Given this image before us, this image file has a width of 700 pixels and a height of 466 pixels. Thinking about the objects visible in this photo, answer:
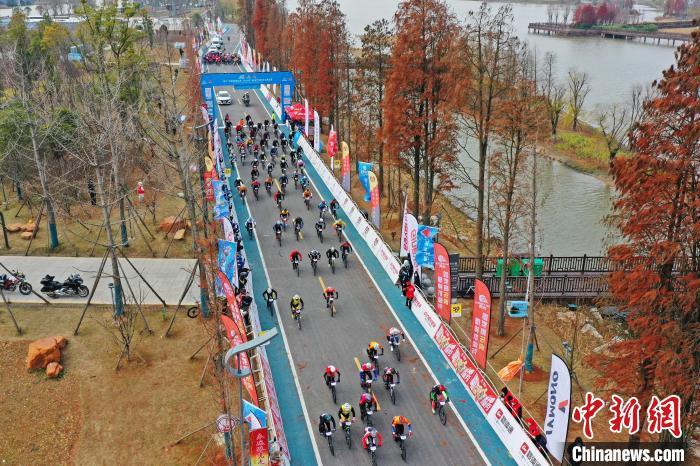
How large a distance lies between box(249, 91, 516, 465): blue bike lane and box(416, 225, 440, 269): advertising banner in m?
1.76

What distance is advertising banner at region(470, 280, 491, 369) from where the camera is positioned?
18.9 meters

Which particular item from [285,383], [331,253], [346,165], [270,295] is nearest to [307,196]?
[346,165]

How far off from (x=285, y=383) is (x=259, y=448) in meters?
4.88

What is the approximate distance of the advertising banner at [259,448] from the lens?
14747mm

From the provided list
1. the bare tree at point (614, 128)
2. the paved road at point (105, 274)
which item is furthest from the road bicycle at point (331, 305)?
the bare tree at point (614, 128)

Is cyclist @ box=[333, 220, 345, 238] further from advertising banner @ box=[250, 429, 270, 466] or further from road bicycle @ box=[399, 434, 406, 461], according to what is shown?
advertising banner @ box=[250, 429, 270, 466]

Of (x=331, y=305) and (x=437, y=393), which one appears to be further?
(x=331, y=305)

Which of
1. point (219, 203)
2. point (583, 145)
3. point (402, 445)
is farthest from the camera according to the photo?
point (583, 145)

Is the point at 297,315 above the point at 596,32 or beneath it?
beneath

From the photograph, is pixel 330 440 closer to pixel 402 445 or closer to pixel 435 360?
pixel 402 445

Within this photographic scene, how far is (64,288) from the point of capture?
1009 inches

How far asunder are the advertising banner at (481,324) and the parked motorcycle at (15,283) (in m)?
18.3

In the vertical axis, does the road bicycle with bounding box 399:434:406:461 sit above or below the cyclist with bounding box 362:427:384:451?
below

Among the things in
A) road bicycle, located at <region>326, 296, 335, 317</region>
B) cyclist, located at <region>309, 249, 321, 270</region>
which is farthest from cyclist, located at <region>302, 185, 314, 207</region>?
road bicycle, located at <region>326, 296, 335, 317</region>
